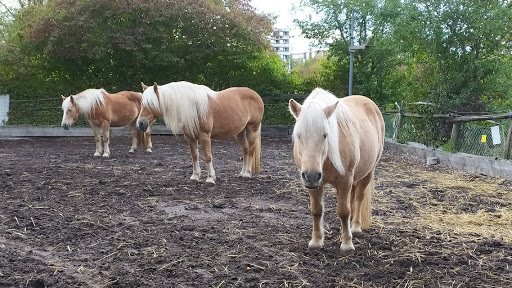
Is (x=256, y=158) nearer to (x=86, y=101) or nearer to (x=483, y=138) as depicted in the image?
(x=483, y=138)

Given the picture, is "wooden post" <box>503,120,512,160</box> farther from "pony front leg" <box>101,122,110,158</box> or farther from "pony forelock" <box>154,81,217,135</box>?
"pony front leg" <box>101,122,110,158</box>

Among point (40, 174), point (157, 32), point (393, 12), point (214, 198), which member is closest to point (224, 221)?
point (214, 198)

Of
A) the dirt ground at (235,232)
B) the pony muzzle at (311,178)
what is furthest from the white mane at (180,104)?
the pony muzzle at (311,178)

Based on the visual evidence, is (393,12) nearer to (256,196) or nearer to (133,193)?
(256,196)

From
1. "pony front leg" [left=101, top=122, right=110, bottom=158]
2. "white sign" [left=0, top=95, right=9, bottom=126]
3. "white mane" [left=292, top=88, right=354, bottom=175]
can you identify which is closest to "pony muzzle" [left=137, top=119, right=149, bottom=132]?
"pony front leg" [left=101, top=122, right=110, bottom=158]

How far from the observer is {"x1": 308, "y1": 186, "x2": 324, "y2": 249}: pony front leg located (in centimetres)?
352

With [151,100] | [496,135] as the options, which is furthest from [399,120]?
[151,100]

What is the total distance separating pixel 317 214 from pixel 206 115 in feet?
11.1

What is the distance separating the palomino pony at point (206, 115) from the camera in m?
6.39

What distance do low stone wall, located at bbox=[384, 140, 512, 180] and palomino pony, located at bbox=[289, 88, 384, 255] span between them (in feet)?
11.7

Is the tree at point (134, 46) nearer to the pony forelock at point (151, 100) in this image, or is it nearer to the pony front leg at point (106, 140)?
the pony front leg at point (106, 140)

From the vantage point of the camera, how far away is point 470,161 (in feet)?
25.0

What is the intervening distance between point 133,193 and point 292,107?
3349 millimetres

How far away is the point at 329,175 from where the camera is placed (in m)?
3.37
